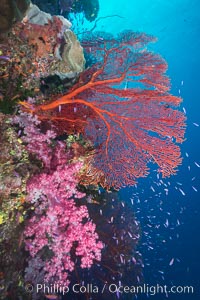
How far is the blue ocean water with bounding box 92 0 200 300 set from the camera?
43.0 m

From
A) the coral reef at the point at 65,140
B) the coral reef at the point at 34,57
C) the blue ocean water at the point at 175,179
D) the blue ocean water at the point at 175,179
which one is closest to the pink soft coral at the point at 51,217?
the coral reef at the point at 65,140

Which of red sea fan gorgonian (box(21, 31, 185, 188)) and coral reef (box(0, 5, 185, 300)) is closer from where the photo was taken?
coral reef (box(0, 5, 185, 300))

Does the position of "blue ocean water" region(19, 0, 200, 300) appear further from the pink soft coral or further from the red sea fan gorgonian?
the pink soft coral

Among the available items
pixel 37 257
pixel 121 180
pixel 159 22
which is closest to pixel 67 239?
pixel 37 257

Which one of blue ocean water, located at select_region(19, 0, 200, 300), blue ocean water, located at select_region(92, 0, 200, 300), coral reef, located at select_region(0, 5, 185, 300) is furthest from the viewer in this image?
blue ocean water, located at select_region(92, 0, 200, 300)

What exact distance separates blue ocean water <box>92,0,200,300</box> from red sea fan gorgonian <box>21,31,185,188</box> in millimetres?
29726

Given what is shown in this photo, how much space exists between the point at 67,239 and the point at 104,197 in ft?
8.55

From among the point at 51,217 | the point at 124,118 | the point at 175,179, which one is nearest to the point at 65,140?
the point at 124,118

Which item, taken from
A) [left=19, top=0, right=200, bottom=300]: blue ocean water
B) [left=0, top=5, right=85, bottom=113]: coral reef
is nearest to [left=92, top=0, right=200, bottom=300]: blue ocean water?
[left=19, top=0, right=200, bottom=300]: blue ocean water

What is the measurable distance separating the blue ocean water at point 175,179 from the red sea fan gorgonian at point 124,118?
29726 millimetres

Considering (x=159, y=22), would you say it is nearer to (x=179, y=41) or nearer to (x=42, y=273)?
(x=179, y=41)

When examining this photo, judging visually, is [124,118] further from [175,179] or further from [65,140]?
[175,179]

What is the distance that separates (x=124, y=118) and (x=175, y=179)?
59.8 meters

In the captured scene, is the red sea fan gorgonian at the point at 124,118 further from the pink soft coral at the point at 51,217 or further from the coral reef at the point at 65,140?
the pink soft coral at the point at 51,217
